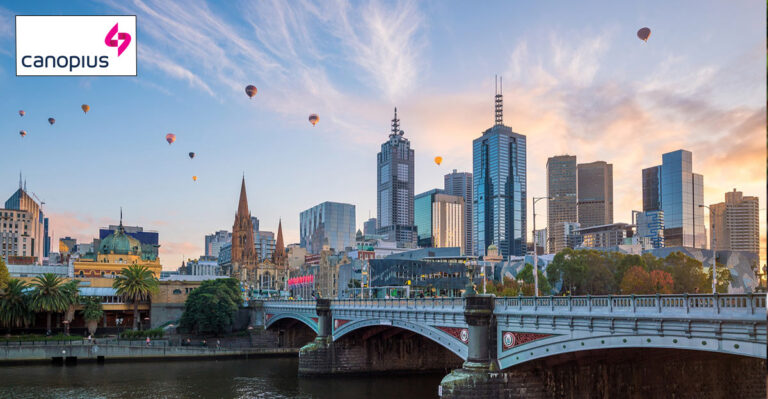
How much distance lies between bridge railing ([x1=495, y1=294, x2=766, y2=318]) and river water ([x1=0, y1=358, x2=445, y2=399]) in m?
24.1

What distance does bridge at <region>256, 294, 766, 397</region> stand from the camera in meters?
32.3

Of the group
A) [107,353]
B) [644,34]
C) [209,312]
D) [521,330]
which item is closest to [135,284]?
[209,312]

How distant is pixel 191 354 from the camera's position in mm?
99250

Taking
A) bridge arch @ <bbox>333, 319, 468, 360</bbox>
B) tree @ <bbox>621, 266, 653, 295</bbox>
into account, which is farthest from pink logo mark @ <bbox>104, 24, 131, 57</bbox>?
tree @ <bbox>621, 266, 653, 295</bbox>

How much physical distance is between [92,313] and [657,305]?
101m

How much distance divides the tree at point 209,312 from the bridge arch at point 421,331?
39.7m

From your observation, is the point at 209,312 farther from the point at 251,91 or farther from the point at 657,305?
the point at 657,305

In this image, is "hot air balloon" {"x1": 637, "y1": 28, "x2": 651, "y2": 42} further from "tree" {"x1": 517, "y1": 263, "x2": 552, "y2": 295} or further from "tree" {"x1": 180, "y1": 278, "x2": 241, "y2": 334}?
"tree" {"x1": 180, "y1": 278, "x2": 241, "y2": 334}

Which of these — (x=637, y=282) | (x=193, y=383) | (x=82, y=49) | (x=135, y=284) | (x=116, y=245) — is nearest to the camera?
(x=82, y=49)

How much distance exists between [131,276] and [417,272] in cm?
7942

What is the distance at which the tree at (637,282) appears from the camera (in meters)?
104

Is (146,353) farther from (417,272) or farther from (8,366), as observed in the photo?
(417,272)

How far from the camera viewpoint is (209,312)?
11125 centimetres

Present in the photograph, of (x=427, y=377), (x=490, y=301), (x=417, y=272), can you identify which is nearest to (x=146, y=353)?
(x=427, y=377)
